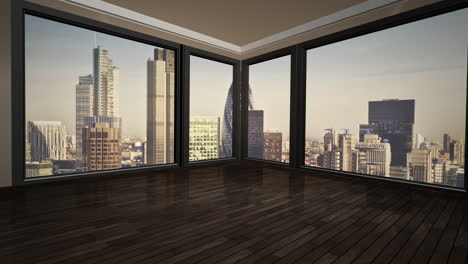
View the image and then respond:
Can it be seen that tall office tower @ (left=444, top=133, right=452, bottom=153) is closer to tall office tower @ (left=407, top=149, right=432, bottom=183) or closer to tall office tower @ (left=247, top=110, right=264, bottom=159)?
tall office tower @ (left=407, top=149, right=432, bottom=183)

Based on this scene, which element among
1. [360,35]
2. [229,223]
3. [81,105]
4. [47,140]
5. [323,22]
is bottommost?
[229,223]

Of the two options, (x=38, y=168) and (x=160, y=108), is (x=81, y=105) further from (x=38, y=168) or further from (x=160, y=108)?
(x=160, y=108)

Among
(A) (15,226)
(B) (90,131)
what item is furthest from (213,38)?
(A) (15,226)

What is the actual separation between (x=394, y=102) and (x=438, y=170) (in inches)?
35.0

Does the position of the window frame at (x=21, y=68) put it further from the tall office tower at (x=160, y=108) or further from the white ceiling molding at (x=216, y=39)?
the tall office tower at (x=160, y=108)

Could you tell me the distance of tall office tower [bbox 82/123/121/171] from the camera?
10.2ft

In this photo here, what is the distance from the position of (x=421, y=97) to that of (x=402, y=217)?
63.1 inches

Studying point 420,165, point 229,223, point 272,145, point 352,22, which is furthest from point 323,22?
point 229,223

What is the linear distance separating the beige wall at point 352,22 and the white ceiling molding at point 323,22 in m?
0.04

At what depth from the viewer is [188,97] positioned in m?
3.93

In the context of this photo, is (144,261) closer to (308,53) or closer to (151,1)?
(151,1)

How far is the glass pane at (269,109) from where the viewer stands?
4.14 meters

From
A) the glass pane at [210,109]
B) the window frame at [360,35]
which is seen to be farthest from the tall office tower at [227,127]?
the window frame at [360,35]

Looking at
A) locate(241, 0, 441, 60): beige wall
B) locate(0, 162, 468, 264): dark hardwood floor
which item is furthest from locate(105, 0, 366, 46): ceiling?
locate(0, 162, 468, 264): dark hardwood floor
